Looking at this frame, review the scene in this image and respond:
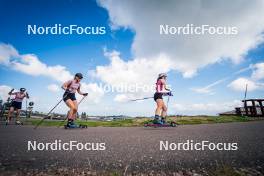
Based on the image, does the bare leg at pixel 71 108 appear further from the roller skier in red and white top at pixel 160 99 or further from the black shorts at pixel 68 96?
the roller skier in red and white top at pixel 160 99

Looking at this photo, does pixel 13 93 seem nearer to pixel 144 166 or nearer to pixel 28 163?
pixel 28 163

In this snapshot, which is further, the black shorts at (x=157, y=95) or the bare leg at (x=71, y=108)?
the black shorts at (x=157, y=95)

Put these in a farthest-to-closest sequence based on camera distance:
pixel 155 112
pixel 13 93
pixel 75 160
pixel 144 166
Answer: pixel 13 93 < pixel 155 112 < pixel 75 160 < pixel 144 166

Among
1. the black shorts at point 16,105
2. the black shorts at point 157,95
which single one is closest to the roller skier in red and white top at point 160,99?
the black shorts at point 157,95

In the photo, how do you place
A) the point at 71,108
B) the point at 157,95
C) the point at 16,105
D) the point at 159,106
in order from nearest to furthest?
the point at 71,108
the point at 159,106
the point at 157,95
the point at 16,105

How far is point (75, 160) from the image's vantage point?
293 centimetres

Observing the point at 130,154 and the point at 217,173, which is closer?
the point at 217,173

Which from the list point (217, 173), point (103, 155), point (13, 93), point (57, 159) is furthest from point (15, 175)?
point (13, 93)

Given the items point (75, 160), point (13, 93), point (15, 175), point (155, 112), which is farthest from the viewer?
point (13, 93)

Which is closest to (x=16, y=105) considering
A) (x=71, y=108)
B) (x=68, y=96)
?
(x=68, y=96)

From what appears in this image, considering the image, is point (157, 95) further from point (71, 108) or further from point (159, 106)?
point (71, 108)

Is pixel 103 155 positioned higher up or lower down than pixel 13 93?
lower down

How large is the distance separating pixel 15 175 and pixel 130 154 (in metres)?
1.60

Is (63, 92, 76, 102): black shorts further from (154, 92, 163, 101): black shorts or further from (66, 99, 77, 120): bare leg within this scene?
(154, 92, 163, 101): black shorts
